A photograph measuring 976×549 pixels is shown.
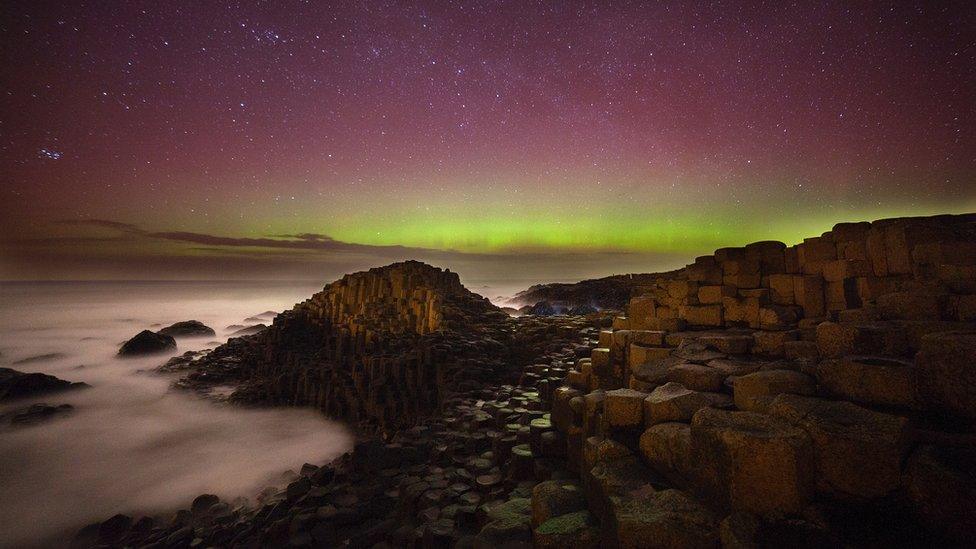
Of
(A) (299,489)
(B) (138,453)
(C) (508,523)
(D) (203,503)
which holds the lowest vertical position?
(B) (138,453)

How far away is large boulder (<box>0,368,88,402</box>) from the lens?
1652cm

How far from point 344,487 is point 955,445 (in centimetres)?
649

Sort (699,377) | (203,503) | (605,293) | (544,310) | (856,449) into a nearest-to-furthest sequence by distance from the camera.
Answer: (856,449) < (699,377) < (203,503) < (544,310) < (605,293)

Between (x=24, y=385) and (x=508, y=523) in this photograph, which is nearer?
(x=508, y=523)

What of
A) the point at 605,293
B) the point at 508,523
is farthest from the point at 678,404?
the point at 605,293

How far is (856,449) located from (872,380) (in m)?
0.76

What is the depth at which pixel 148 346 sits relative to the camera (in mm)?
26891

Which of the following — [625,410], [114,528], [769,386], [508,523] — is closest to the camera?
[769,386]

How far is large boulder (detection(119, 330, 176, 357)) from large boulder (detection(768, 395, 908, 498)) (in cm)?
3539

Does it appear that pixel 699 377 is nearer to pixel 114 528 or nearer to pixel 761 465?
pixel 761 465

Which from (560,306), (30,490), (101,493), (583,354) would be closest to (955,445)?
(583,354)

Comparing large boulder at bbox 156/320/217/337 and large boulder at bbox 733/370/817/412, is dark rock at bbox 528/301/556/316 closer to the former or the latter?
large boulder at bbox 733/370/817/412

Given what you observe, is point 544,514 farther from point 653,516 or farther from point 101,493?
point 101,493

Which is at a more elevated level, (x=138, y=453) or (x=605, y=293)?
(x=605, y=293)
